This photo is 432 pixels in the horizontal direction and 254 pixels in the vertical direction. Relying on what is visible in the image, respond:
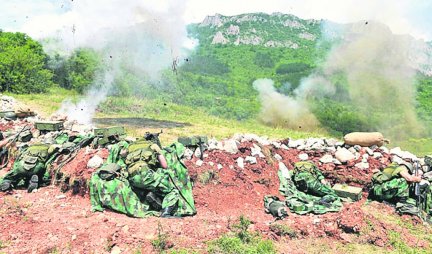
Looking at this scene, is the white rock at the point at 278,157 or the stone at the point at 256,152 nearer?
the stone at the point at 256,152

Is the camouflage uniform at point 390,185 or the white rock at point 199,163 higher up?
the camouflage uniform at point 390,185

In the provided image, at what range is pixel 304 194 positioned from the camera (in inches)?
318

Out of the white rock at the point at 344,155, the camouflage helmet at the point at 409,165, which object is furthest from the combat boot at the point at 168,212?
the camouflage helmet at the point at 409,165

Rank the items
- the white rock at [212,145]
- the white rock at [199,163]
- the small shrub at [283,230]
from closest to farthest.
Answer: the small shrub at [283,230] → the white rock at [199,163] → the white rock at [212,145]

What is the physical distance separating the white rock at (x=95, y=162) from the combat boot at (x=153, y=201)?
5.30 ft

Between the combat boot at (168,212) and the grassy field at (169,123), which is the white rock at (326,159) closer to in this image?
the combat boot at (168,212)

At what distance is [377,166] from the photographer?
892cm

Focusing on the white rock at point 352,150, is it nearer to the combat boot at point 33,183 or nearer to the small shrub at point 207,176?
the small shrub at point 207,176

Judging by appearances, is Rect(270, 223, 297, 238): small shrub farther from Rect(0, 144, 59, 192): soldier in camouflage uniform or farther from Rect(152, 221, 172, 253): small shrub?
Rect(0, 144, 59, 192): soldier in camouflage uniform

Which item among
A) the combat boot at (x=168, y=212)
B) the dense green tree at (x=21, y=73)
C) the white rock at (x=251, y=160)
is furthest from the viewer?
the dense green tree at (x=21, y=73)

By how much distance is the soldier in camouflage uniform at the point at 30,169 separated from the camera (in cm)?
771

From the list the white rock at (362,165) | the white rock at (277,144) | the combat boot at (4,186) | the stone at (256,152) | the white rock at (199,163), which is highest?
the white rock at (277,144)

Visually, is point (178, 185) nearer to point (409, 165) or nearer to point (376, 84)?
point (409, 165)

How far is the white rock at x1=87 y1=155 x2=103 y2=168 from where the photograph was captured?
7712mm
